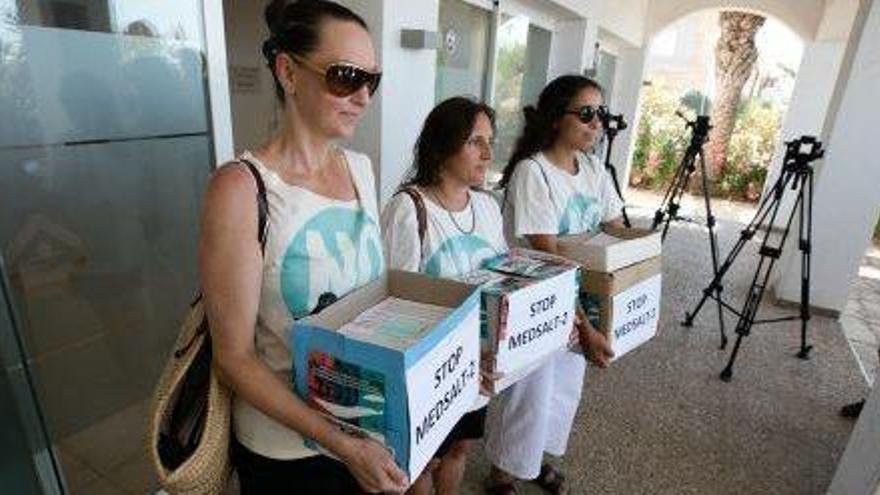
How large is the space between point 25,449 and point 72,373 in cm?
21

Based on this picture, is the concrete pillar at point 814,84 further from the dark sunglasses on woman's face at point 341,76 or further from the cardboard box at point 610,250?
the dark sunglasses on woman's face at point 341,76

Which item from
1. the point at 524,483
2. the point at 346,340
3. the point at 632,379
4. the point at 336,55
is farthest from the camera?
the point at 632,379

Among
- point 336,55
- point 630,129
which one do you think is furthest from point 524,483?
point 630,129

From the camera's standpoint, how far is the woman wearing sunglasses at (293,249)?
2.54ft

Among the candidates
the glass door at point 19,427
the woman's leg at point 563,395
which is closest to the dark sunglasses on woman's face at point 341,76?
the glass door at point 19,427

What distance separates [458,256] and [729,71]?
9.21 m

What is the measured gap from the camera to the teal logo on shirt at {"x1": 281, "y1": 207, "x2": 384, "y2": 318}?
849mm

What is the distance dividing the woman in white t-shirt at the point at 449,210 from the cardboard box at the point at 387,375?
35cm

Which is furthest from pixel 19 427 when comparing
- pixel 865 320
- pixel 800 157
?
pixel 865 320

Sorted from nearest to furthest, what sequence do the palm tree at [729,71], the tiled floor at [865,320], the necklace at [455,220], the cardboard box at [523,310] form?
the cardboard box at [523,310] → the necklace at [455,220] → the tiled floor at [865,320] → the palm tree at [729,71]

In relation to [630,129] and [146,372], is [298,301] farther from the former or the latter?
[630,129]

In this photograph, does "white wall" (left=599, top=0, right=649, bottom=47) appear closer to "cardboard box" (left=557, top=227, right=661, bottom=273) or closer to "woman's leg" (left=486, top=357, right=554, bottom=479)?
"cardboard box" (left=557, top=227, right=661, bottom=273)

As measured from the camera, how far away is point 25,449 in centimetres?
137

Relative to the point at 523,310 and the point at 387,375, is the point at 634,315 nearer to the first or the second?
the point at 523,310
